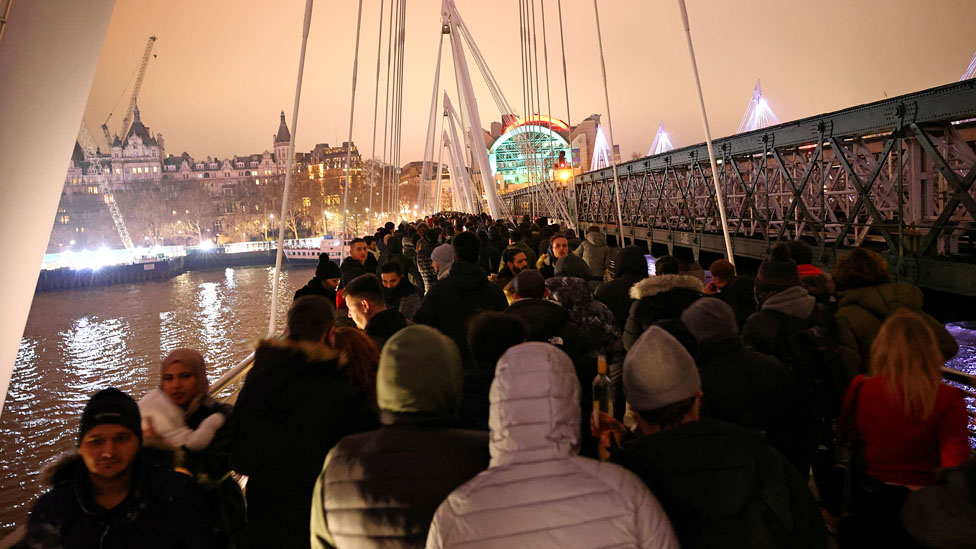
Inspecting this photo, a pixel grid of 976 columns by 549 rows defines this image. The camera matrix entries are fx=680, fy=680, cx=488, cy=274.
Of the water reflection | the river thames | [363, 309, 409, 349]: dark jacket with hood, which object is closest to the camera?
[363, 309, 409, 349]: dark jacket with hood

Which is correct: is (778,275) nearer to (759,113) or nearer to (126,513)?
(126,513)

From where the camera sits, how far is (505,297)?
5461mm

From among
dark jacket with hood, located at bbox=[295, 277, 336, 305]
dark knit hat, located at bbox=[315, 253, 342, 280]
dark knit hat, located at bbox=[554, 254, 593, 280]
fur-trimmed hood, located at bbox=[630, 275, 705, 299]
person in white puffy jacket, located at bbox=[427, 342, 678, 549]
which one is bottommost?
person in white puffy jacket, located at bbox=[427, 342, 678, 549]

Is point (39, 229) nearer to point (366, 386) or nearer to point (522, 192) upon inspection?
point (366, 386)

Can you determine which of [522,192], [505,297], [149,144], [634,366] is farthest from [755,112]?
[149,144]

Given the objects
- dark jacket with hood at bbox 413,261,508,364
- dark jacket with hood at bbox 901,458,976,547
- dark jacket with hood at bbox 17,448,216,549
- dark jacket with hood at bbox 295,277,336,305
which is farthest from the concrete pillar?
dark jacket with hood at bbox 295,277,336,305

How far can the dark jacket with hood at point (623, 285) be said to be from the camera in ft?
19.3

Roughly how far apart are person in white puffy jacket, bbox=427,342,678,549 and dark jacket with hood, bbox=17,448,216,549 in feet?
3.73

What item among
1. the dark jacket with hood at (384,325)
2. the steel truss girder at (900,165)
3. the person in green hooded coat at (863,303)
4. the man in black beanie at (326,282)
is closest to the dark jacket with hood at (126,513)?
the dark jacket with hood at (384,325)

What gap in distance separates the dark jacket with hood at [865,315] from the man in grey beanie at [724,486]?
187cm

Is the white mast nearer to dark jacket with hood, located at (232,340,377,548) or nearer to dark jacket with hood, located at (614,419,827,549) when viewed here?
dark jacket with hood, located at (232,340,377,548)

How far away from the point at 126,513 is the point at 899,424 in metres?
2.91

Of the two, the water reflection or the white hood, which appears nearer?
the white hood

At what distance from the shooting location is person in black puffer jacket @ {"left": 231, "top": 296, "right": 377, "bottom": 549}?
2590mm
